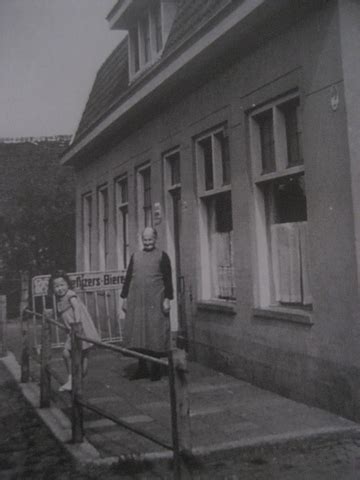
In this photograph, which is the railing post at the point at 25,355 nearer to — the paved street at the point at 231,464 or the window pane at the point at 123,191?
the paved street at the point at 231,464

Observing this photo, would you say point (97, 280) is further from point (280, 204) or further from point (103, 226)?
point (280, 204)

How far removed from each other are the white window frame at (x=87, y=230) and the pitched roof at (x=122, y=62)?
1.85 metres

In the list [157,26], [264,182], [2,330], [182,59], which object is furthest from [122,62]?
[264,182]

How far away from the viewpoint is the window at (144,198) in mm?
10836

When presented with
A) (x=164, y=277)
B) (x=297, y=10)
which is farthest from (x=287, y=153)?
(x=164, y=277)

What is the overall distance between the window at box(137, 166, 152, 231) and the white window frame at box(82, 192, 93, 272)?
425 cm

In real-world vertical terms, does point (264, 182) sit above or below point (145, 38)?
below

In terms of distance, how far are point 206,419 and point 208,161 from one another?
4.18 m

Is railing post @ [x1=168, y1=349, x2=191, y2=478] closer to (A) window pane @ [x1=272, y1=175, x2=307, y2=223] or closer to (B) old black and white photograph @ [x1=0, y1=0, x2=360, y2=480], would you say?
(B) old black and white photograph @ [x1=0, y1=0, x2=360, y2=480]

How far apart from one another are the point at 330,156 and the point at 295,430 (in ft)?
8.57

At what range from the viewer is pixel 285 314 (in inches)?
247

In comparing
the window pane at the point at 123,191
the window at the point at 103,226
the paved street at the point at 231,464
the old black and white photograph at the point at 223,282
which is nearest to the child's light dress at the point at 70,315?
the old black and white photograph at the point at 223,282

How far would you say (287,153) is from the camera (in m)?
6.61

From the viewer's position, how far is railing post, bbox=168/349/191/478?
3.57 metres
